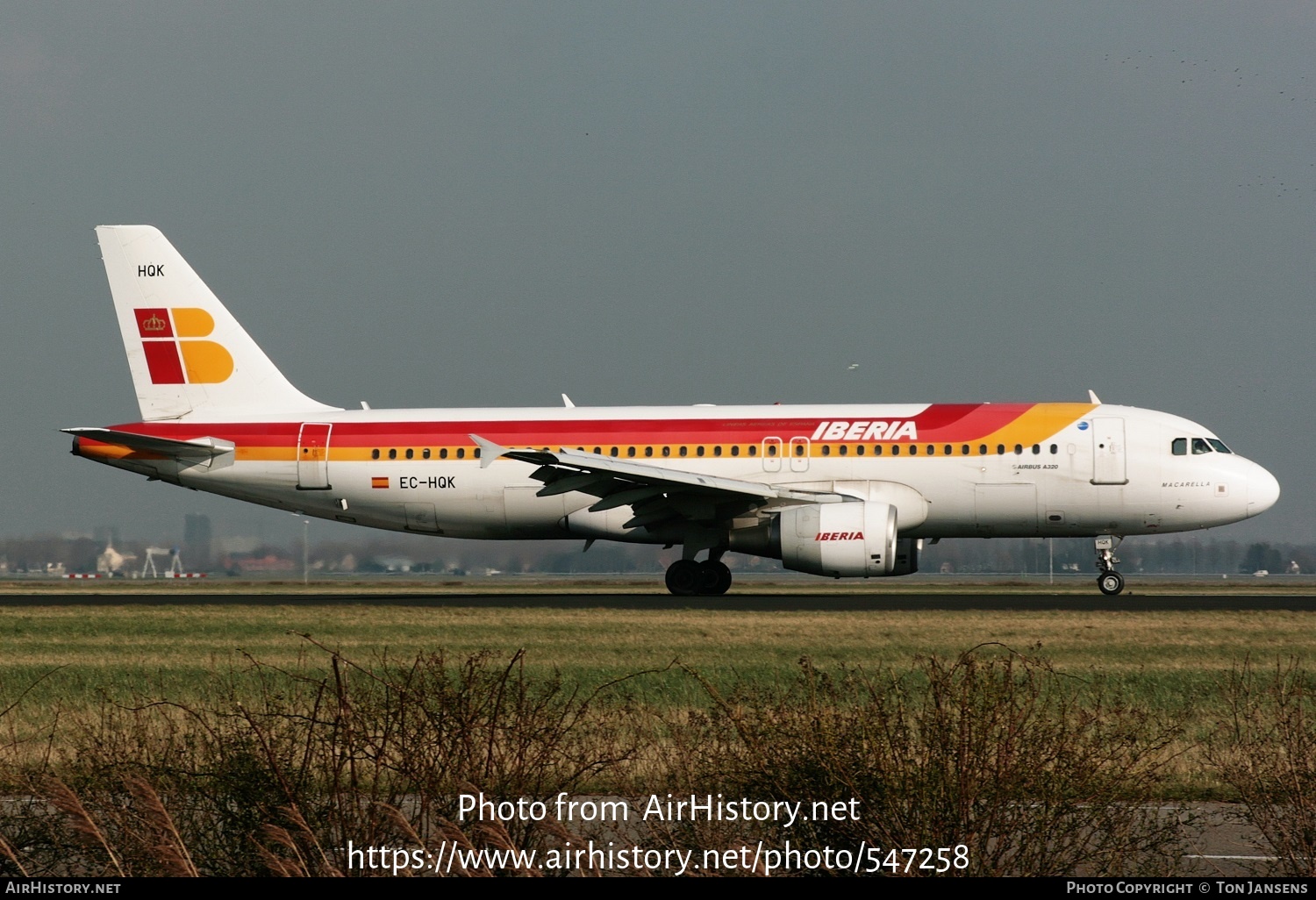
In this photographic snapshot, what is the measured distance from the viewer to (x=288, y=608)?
26.8 metres

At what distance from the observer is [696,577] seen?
31.0 metres

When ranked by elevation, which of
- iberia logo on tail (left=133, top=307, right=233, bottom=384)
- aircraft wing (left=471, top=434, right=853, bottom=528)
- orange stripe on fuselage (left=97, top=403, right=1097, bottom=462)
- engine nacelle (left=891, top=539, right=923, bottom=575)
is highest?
iberia logo on tail (left=133, top=307, right=233, bottom=384)

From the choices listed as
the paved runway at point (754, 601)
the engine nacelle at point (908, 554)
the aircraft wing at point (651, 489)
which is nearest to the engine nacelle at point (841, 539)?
the paved runway at point (754, 601)

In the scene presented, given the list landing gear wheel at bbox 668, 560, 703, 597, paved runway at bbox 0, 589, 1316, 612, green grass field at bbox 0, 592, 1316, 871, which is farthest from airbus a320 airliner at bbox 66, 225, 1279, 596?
green grass field at bbox 0, 592, 1316, 871

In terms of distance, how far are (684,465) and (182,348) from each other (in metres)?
12.4

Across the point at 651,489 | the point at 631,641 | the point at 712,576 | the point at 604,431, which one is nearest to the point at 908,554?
the point at 712,576

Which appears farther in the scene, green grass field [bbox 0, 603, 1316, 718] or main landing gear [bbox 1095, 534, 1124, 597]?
main landing gear [bbox 1095, 534, 1124, 597]

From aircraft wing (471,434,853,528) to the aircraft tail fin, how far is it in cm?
628

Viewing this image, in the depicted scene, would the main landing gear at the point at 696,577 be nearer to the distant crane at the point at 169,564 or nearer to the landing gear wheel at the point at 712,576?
the landing gear wheel at the point at 712,576

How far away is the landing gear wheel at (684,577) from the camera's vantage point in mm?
30953

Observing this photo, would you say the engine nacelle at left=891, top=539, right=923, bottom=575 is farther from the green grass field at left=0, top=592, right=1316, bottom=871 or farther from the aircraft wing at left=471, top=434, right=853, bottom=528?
the green grass field at left=0, top=592, right=1316, bottom=871

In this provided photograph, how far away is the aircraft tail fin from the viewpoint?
107 ft
